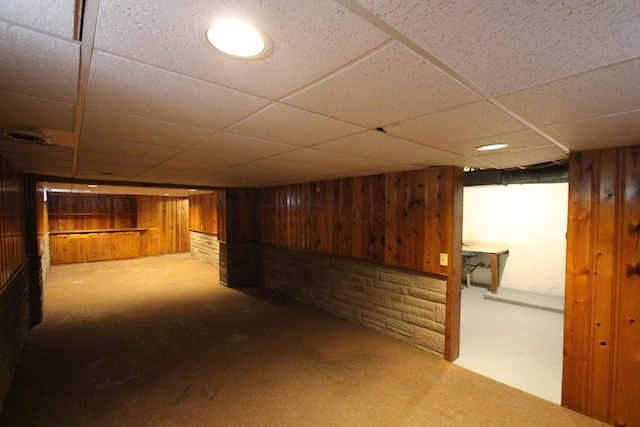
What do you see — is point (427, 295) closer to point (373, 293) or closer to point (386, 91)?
point (373, 293)

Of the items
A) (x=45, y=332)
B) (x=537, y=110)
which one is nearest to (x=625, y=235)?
(x=537, y=110)

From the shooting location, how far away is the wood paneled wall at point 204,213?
748 centimetres

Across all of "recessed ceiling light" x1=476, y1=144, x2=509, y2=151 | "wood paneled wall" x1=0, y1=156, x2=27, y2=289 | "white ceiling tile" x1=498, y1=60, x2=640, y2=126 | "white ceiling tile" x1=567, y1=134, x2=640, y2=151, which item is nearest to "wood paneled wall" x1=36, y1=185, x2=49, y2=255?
"wood paneled wall" x1=0, y1=156, x2=27, y2=289

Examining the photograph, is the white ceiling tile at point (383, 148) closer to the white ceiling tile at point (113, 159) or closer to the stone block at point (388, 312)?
the white ceiling tile at point (113, 159)

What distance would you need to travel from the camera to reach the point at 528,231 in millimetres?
5234

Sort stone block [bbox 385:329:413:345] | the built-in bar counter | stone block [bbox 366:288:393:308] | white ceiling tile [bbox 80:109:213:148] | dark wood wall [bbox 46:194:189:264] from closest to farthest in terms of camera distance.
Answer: white ceiling tile [bbox 80:109:213:148], stone block [bbox 385:329:413:345], stone block [bbox 366:288:393:308], the built-in bar counter, dark wood wall [bbox 46:194:189:264]

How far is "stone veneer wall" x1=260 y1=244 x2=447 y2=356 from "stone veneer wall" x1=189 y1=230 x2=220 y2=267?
3080 millimetres

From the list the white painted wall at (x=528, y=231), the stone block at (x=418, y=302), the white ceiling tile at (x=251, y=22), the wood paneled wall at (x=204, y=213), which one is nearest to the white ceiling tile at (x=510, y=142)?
the white ceiling tile at (x=251, y=22)

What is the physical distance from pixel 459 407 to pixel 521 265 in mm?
4139

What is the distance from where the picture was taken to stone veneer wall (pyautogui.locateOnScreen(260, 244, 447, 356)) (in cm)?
298

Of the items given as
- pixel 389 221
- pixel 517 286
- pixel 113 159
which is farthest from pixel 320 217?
pixel 517 286

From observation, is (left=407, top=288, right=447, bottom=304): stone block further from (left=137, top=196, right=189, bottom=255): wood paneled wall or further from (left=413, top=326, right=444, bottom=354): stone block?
(left=137, top=196, right=189, bottom=255): wood paneled wall

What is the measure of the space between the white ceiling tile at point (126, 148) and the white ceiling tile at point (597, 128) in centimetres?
242

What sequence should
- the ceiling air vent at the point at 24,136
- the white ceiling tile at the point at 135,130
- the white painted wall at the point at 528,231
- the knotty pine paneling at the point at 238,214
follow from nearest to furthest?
the white ceiling tile at the point at 135,130 → the ceiling air vent at the point at 24,136 → the white painted wall at the point at 528,231 → the knotty pine paneling at the point at 238,214
